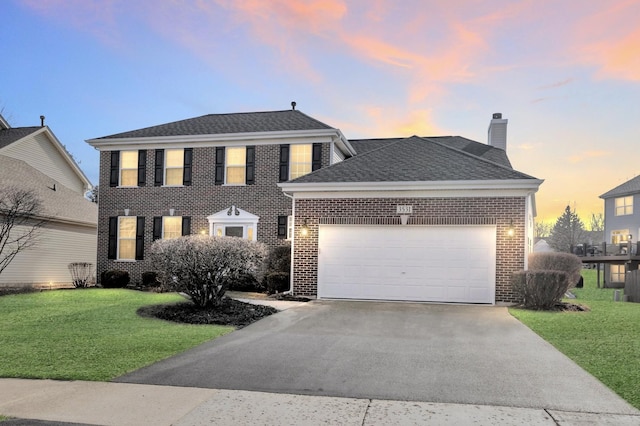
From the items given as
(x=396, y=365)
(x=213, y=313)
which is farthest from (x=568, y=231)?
(x=396, y=365)

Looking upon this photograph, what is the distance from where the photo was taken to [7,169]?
21.3m

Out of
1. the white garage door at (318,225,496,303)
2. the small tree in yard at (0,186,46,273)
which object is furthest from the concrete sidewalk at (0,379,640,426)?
the small tree in yard at (0,186,46,273)

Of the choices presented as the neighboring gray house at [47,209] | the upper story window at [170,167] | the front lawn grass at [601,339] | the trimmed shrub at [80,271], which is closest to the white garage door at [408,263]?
the front lawn grass at [601,339]

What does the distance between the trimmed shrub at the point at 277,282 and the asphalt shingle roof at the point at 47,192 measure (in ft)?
34.5

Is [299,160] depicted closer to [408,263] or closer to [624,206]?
[408,263]

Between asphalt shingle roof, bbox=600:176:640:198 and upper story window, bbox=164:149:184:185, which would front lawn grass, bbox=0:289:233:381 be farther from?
asphalt shingle roof, bbox=600:176:640:198

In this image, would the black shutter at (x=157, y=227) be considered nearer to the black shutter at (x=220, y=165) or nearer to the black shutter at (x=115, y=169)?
the black shutter at (x=115, y=169)

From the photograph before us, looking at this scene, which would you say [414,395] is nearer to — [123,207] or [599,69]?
[599,69]

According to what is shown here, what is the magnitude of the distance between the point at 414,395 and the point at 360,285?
9256mm

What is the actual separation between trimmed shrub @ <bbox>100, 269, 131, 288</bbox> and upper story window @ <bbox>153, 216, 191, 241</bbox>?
1.87 meters

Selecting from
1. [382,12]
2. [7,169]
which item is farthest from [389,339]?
[7,169]

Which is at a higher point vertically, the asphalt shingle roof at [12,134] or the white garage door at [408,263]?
the asphalt shingle roof at [12,134]

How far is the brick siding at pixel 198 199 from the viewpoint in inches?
750

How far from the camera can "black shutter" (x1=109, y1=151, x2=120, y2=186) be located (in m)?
20.9
